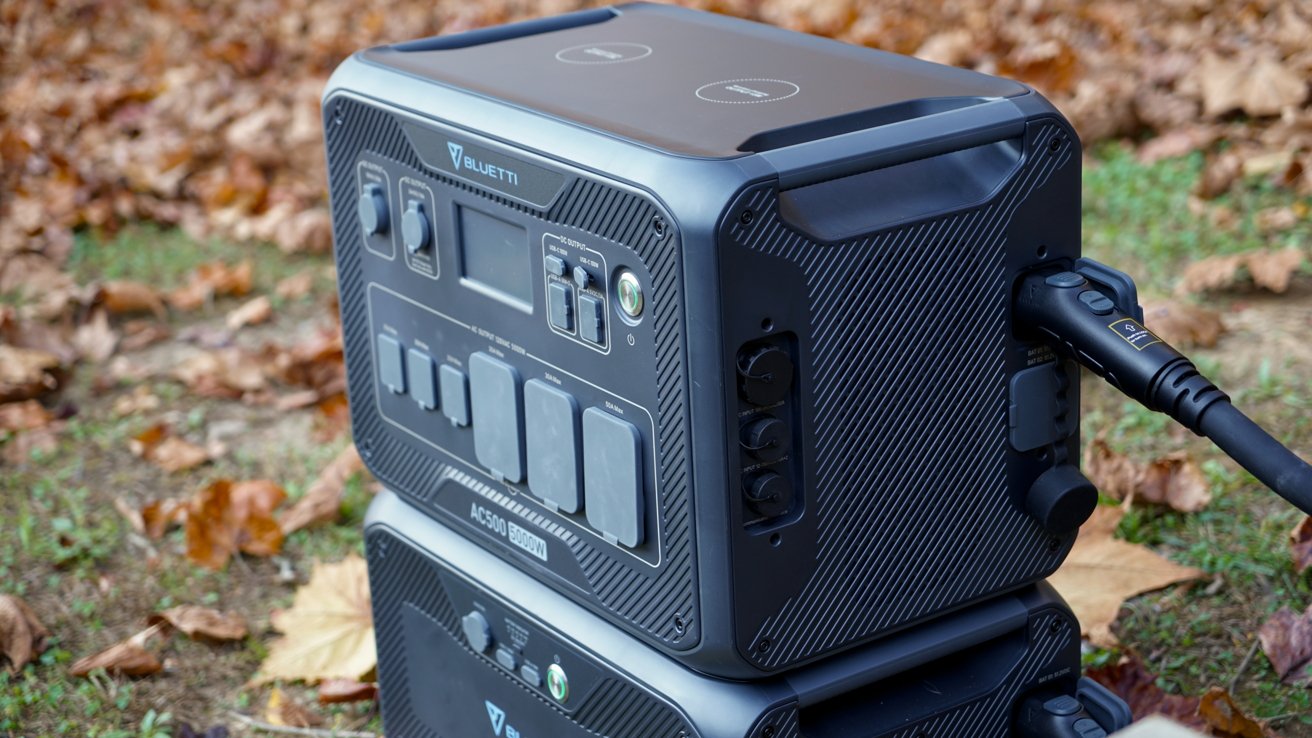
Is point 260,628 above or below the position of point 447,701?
below

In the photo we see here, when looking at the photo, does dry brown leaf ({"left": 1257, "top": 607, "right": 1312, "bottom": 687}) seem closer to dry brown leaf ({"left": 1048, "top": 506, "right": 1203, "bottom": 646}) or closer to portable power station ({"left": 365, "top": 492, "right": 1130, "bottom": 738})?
dry brown leaf ({"left": 1048, "top": 506, "right": 1203, "bottom": 646})

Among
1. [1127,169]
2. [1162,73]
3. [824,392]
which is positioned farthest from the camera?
[1162,73]

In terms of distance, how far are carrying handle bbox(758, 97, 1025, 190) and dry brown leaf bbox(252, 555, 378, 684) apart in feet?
3.78

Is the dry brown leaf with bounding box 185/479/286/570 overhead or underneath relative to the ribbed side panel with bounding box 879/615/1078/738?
underneath

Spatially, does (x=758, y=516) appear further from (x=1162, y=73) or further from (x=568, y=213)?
(x=1162, y=73)

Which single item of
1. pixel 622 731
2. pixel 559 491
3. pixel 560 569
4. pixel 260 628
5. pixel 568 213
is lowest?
pixel 260 628

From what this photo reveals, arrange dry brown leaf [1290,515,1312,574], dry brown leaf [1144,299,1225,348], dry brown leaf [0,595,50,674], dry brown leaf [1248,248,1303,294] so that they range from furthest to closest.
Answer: dry brown leaf [1248,248,1303,294] → dry brown leaf [1144,299,1225,348] → dry brown leaf [0,595,50,674] → dry brown leaf [1290,515,1312,574]

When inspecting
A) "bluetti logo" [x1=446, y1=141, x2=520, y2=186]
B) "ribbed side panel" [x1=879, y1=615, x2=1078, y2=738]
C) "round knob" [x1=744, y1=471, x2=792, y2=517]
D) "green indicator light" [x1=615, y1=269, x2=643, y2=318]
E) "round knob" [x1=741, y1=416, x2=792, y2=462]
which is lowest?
"ribbed side panel" [x1=879, y1=615, x2=1078, y2=738]

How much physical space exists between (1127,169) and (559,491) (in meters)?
2.40

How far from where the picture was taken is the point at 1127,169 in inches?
133

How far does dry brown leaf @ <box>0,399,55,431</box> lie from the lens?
2879 mm

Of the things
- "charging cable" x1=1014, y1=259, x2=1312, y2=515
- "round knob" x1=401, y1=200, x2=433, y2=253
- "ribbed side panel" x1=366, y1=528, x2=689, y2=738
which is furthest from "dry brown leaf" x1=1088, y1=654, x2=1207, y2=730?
"round knob" x1=401, y1=200, x2=433, y2=253

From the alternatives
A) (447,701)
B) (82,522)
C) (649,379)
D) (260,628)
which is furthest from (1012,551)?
(82,522)

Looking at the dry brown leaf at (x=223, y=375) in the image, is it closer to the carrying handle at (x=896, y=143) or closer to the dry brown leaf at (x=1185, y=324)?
the dry brown leaf at (x=1185, y=324)
